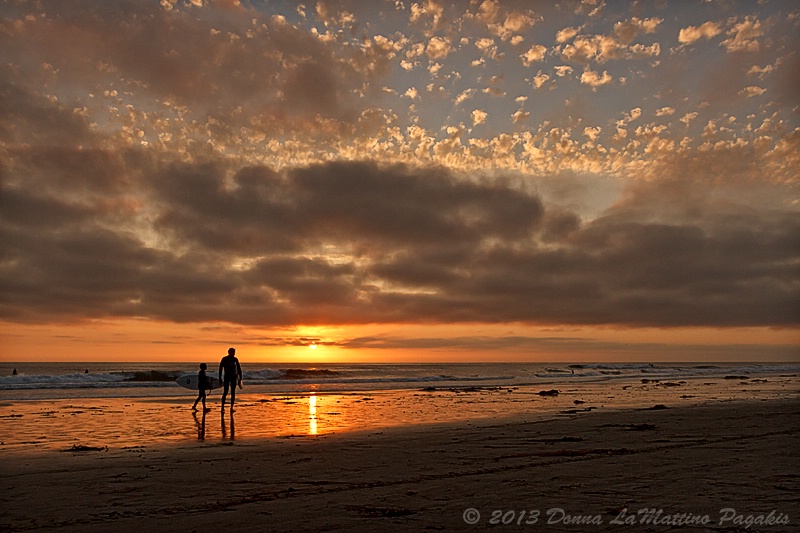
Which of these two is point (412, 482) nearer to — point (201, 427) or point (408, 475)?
point (408, 475)

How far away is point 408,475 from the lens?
10.6 metres

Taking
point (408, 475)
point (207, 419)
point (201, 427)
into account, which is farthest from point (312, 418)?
point (408, 475)

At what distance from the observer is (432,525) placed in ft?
23.4

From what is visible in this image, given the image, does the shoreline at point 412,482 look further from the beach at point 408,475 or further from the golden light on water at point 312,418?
the golden light on water at point 312,418

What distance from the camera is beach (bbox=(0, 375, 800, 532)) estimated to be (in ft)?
24.6

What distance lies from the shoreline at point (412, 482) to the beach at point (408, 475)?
0.03 m

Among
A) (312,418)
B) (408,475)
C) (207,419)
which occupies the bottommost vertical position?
(312,418)

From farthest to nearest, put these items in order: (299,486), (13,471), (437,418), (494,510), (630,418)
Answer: (437,418)
(630,418)
(13,471)
(299,486)
(494,510)

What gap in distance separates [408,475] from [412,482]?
69 cm

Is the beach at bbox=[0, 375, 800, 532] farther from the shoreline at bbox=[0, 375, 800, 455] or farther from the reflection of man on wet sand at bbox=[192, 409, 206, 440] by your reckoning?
the shoreline at bbox=[0, 375, 800, 455]

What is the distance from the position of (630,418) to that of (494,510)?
15.5 m

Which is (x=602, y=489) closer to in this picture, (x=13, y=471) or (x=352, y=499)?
(x=352, y=499)

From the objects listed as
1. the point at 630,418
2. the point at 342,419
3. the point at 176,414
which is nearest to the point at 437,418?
the point at 342,419

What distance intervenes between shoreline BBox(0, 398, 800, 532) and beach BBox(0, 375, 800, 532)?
0.11ft
